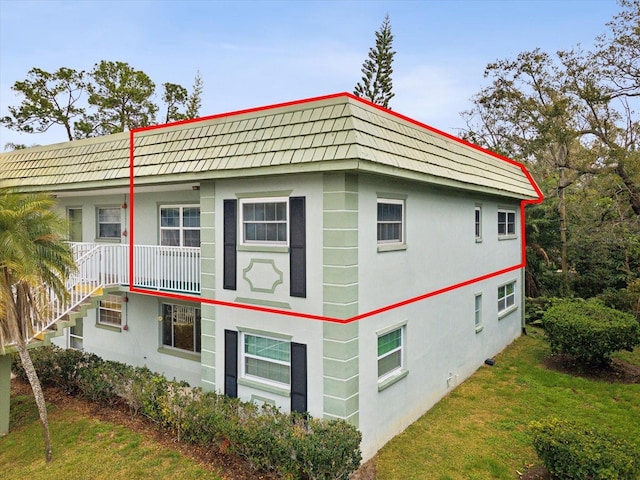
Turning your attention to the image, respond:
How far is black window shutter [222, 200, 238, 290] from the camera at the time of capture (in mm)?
8289

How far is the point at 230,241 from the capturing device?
835 cm

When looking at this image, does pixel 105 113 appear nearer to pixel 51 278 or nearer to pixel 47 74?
pixel 47 74

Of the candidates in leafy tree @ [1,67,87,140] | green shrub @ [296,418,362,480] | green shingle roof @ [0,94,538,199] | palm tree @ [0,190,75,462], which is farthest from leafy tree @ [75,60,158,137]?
green shrub @ [296,418,362,480]

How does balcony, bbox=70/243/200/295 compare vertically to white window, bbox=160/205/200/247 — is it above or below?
below

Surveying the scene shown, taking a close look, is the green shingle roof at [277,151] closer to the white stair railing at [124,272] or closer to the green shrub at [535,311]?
the white stair railing at [124,272]

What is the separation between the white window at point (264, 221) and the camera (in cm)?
778

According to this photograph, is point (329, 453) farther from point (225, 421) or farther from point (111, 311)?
point (111, 311)

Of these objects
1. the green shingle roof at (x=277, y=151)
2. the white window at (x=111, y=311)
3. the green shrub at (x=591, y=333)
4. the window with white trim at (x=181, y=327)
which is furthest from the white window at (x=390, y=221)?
the white window at (x=111, y=311)

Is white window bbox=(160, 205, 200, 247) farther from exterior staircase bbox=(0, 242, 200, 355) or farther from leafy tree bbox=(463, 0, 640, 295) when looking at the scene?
leafy tree bbox=(463, 0, 640, 295)

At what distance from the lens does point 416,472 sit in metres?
7.22

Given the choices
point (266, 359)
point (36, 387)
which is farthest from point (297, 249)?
point (36, 387)

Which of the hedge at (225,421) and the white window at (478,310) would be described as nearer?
the hedge at (225,421)

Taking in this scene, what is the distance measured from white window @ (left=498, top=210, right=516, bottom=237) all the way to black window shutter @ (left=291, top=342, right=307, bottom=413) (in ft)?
31.9

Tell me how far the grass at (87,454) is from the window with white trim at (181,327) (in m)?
2.44
